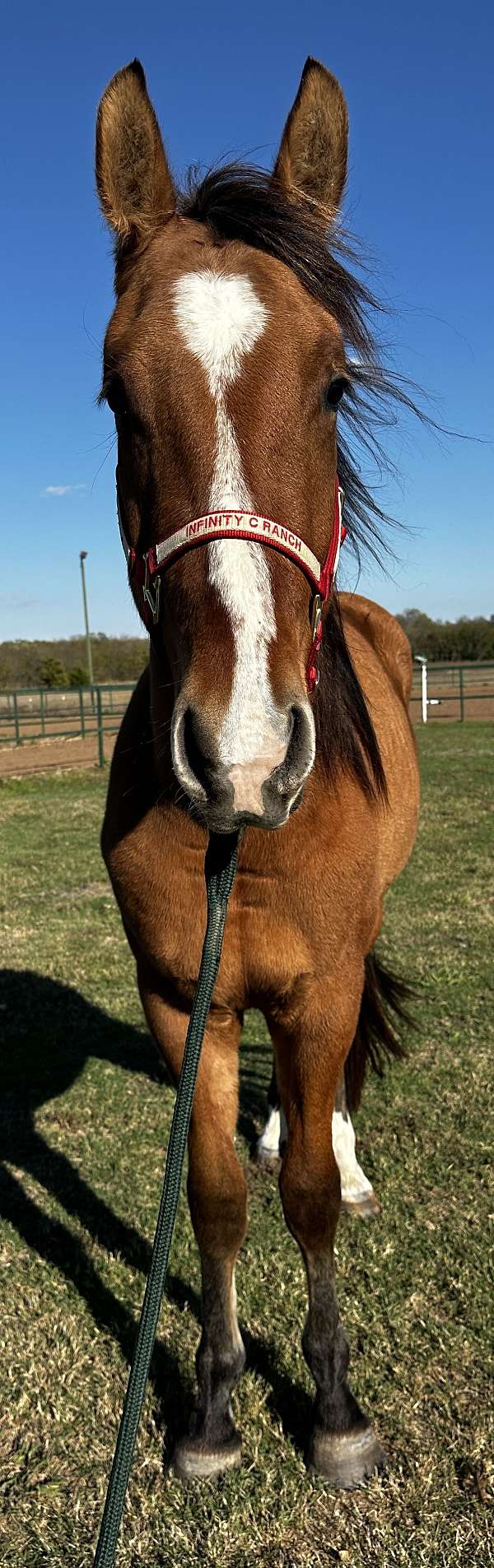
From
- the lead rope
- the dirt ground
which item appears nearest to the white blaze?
the lead rope

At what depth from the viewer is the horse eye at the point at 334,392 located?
69.7 inches

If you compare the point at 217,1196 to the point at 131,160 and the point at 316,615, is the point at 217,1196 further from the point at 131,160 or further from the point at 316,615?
the point at 131,160

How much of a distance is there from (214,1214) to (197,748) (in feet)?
4.45

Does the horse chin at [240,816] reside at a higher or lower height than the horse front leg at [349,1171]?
higher

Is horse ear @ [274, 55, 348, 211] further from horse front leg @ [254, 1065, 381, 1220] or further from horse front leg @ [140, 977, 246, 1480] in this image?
horse front leg @ [254, 1065, 381, 1220]

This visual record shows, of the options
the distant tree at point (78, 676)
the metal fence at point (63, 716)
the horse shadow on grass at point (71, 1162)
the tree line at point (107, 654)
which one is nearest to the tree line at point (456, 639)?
the tree line at point (107, 654)

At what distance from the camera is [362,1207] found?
10.8 ft

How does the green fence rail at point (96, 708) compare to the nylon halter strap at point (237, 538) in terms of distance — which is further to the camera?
the green fence rail at point (96, 708)

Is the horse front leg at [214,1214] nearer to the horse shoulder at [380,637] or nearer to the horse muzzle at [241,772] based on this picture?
the horse muzzle at [241,772]

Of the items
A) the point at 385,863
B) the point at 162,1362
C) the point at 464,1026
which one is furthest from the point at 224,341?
the point at 464,1026

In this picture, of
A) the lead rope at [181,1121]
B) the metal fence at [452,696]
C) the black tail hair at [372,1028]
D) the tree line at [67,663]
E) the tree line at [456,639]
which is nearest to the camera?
the lead rope at [181,1121]

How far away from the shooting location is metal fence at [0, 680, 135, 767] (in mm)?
19242

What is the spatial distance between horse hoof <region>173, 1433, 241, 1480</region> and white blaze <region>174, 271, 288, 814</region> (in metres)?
Answer: 1.66

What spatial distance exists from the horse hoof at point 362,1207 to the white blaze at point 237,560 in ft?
7.57
